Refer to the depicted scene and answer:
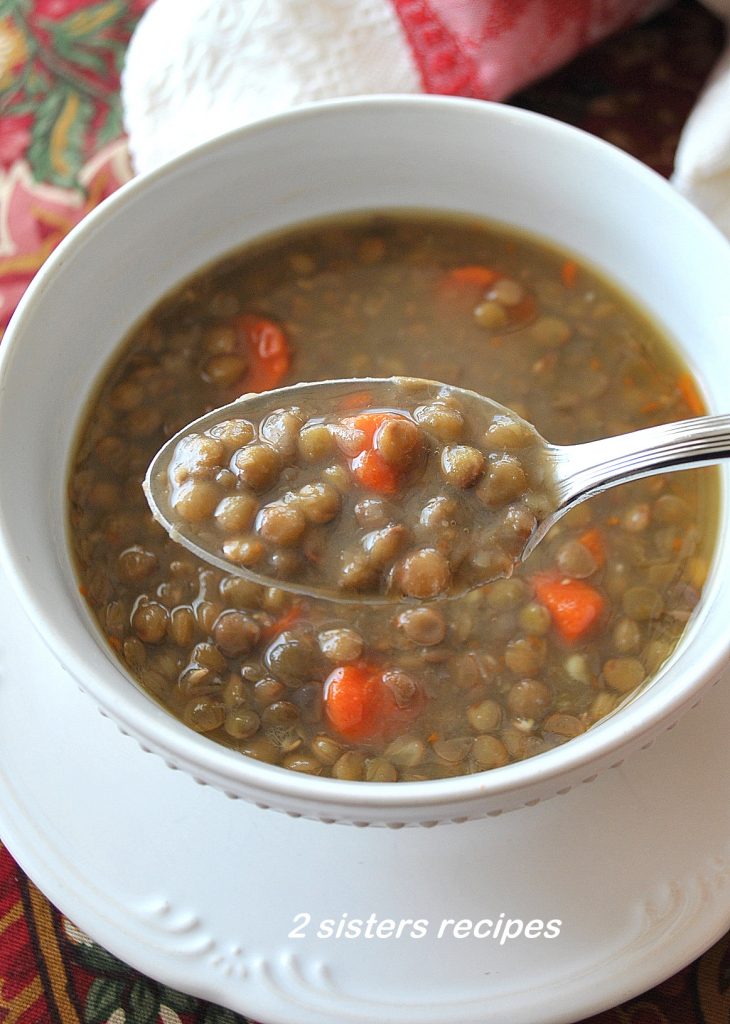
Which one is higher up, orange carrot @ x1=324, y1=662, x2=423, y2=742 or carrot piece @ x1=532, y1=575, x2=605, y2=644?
orange carrot @ x1=324, y1=662, x2=423, y2=742

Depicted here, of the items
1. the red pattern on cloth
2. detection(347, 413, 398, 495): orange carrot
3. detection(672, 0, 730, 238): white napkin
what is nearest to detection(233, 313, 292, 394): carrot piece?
detection(347, 413, 398, 495): orange carrot

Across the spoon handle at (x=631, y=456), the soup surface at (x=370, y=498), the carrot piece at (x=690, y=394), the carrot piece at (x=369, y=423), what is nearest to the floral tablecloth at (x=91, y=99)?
the carrot piece at (x=690, y=394)

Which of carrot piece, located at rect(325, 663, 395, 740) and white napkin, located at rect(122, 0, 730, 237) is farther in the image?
white napkin, located at rect(122, 0, 730, 237)

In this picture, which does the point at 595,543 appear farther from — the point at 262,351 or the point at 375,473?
the point at 262,351

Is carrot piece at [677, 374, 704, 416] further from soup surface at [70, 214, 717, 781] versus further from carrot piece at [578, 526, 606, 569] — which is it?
carrot piece at [578, 526, 606, 569]

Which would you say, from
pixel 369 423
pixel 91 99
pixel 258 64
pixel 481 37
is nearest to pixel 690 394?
pixel 369 423
